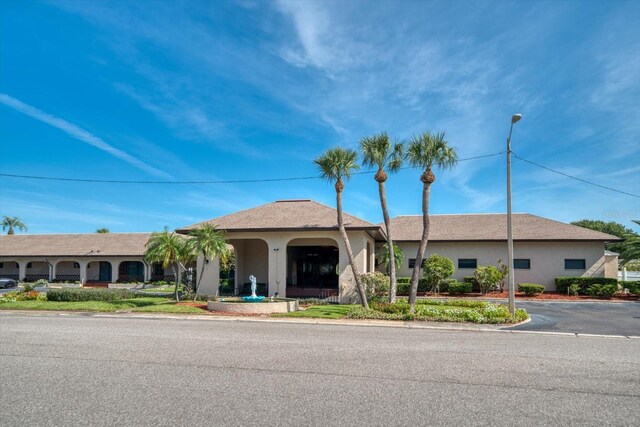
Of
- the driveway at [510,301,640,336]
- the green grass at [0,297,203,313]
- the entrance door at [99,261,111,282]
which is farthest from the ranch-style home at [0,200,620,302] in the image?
the driveway at [510,301,640,336]

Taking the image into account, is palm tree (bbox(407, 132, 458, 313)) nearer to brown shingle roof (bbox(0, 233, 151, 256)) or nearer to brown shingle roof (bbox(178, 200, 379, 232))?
brown shingle roof (bbox(178, 200, 379, 232))

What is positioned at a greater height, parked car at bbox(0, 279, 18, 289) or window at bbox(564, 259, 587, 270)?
window at bbox(564, 259, 587, 270)

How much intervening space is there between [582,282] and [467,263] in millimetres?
7645

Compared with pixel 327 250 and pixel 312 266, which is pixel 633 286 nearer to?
pixel 327 250

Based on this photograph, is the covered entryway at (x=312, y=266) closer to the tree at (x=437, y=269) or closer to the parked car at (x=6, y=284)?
the tree at (x=437, y=269)

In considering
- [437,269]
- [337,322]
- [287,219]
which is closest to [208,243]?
[287,219]

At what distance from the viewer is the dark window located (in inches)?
Answer: 1299

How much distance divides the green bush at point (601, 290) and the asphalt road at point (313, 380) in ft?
58.4

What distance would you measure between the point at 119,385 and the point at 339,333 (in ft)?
25.7

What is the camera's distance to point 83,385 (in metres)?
7.11

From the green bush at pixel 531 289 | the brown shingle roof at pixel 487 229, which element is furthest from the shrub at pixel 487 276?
the brown shingle roof at pixel 487 229

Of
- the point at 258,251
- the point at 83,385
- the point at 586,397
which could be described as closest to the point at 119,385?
the point at 83,385

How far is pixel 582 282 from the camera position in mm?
29031

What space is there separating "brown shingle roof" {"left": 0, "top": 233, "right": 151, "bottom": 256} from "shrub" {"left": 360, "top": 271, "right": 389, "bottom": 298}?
90.9ft
